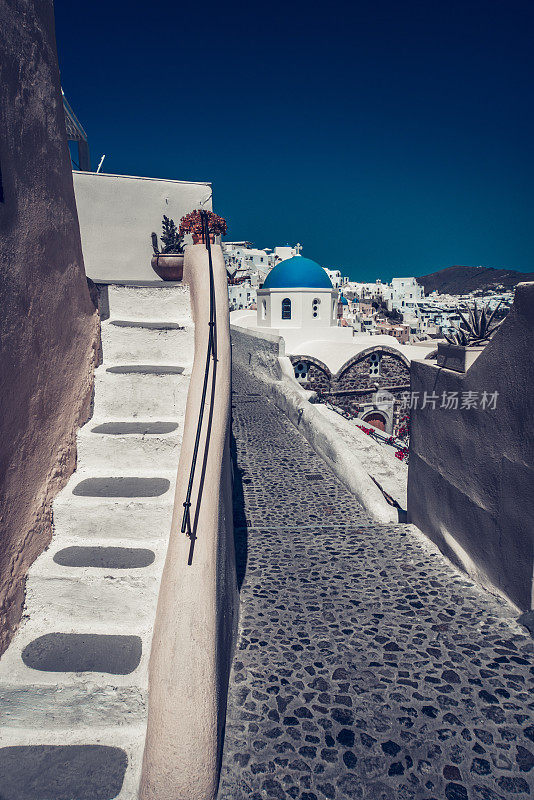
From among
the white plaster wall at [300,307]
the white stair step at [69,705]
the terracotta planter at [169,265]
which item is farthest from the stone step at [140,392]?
the white plaster wall at [300,307]

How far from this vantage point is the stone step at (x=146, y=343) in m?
4.40

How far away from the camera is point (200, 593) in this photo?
8.29 feet

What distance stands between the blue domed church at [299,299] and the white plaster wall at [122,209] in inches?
→ 652

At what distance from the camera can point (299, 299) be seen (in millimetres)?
24047

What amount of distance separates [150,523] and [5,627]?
3.02ft

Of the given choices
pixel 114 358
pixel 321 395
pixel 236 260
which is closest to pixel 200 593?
pixel 114 358

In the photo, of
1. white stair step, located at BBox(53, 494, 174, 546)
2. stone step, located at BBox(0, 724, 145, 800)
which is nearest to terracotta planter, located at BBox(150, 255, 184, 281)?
white stair step, located at BBox(53, 494, 174, 546)

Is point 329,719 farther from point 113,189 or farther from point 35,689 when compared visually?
point 113,189

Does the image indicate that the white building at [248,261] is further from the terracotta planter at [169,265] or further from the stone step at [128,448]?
the stone step at [128,448]

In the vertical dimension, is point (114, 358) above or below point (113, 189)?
below

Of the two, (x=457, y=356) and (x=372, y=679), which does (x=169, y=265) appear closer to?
(x=457, y=356)

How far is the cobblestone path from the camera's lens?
→ 2383 millimetres

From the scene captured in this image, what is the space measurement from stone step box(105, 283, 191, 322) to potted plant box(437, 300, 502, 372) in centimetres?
256

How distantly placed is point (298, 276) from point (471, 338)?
2075 centimetres
